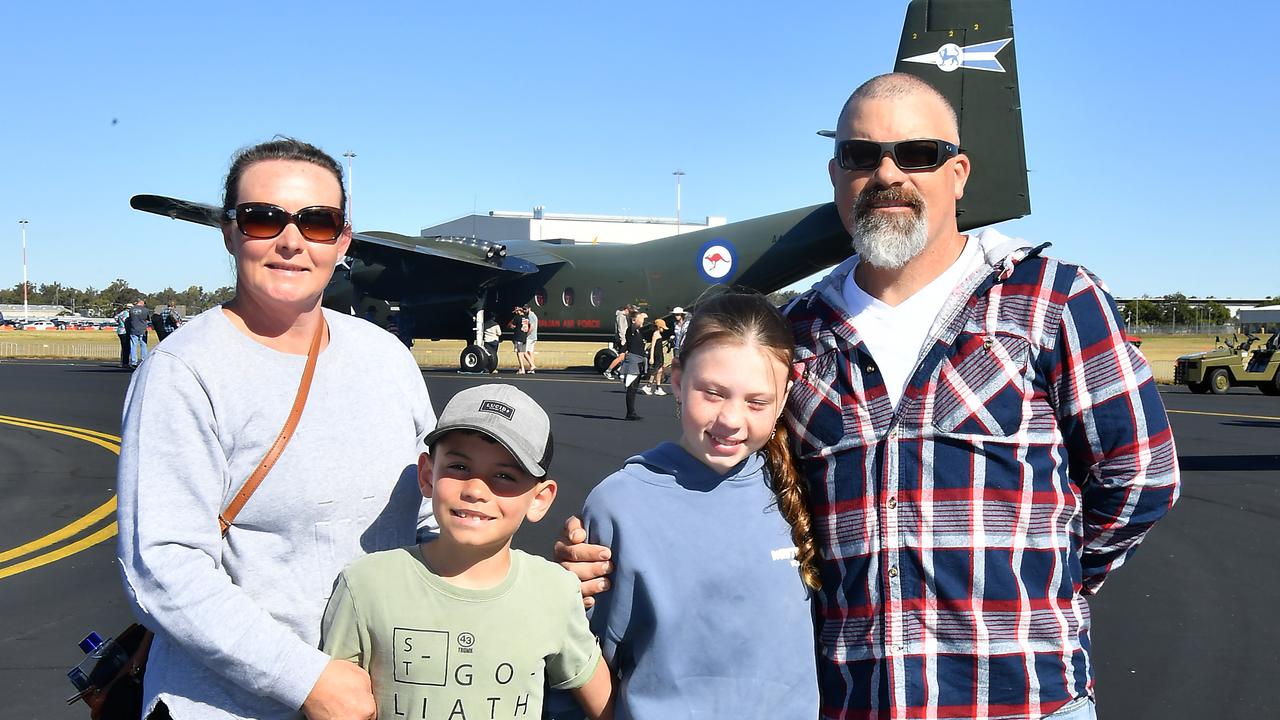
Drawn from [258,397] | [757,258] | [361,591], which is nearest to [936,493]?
[361,591]

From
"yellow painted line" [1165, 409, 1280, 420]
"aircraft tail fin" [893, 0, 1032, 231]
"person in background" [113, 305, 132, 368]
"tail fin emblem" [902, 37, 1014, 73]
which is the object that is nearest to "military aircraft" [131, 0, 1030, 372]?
"person in background" [113, 305, 132, 368]

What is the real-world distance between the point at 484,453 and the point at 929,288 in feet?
3.77

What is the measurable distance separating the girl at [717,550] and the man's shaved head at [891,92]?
0.55 meters

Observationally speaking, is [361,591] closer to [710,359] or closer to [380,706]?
[380,706]

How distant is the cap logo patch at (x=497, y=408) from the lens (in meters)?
1.91

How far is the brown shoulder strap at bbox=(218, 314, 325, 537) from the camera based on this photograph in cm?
183

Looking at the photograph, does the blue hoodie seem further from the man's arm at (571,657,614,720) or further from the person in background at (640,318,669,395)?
the person in background at (640,318,669,395)

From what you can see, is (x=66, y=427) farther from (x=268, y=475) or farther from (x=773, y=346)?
(x=773, y=346)

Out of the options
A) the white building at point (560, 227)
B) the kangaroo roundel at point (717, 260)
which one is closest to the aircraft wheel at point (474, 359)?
the kangaroo roundel at point (717, 260)

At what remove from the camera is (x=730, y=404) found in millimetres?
2086

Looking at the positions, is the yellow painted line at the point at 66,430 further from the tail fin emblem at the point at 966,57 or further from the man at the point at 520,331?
the tail fin emblem at the point at 966,57

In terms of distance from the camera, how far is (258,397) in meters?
1.88

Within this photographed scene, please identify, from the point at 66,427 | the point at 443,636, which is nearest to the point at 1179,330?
the point at 66,427

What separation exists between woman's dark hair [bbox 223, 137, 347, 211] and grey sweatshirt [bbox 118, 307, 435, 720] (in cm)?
29
